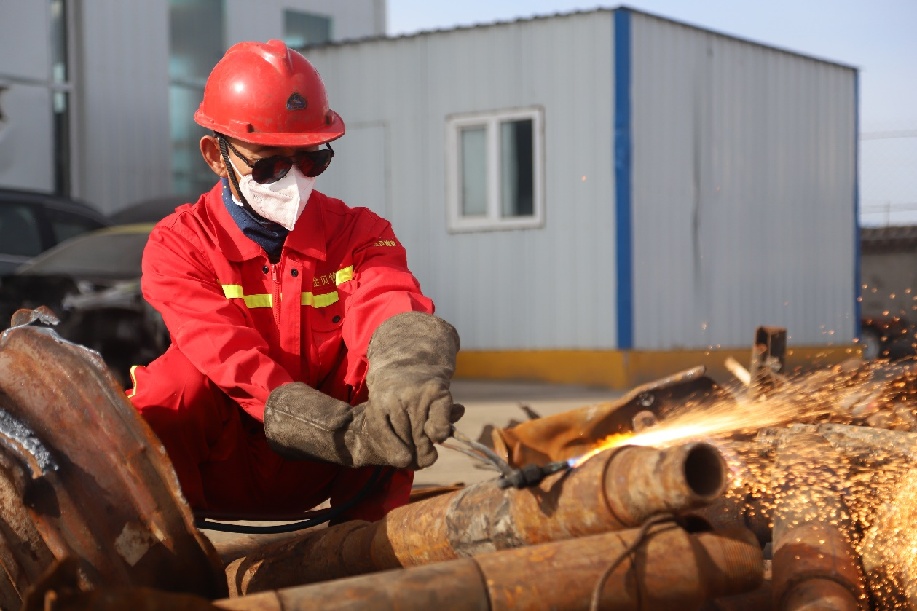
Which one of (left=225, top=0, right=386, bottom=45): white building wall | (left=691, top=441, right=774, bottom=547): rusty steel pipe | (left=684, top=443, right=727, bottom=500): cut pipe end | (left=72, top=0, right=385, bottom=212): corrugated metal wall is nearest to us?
(left=684, top=443, right=727, bottom=500): cut pipe end

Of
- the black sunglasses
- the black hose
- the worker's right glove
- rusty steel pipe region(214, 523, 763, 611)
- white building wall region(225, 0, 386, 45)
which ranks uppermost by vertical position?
white building wall region(225, 0, 386, 45)

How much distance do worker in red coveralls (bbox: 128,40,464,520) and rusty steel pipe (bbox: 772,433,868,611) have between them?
41.5 inches

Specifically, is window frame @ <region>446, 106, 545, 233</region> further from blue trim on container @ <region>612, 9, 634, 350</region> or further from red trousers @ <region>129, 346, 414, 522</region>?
red trousers @ <region>129, 346, 414, 522</region>

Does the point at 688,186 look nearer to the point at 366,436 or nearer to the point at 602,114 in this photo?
the point at 602,114

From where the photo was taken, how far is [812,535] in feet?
9.52

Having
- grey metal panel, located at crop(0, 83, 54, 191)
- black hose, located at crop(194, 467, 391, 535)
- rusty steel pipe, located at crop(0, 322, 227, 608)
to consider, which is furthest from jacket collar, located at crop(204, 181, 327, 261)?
grey metal panel, located at crop(0, 83, 54, 191)

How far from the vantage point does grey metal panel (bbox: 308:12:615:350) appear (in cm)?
1238

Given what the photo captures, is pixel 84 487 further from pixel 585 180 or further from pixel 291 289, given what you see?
pixel 585 180

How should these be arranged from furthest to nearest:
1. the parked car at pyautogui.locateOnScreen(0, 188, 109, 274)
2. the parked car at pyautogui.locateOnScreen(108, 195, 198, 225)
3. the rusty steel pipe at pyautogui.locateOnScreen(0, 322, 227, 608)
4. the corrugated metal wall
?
the corrugated metal wall
the parked car at pyautogui.locateOnScreen(108, 195, 198, 225)
the parked car at pyautogui.locateOnScreen(0, 188, 109, 274)
the rusty steel pipe at pyautogui.locateOnScreen(0, 322, 227, 608)

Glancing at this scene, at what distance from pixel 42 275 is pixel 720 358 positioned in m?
7.53

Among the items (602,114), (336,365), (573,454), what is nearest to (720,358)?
(602,114)

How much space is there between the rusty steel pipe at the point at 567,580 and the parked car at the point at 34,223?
26.3ft

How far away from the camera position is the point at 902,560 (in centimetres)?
294

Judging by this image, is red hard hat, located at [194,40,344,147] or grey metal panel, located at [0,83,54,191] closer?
red hard hat, located at [194,40,344,147]
